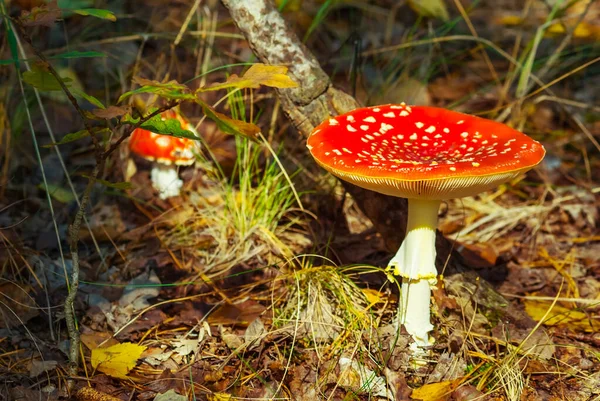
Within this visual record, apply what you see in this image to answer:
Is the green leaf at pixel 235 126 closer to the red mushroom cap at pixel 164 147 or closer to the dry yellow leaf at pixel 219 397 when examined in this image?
the dry yellow leaf at pixel 219 397

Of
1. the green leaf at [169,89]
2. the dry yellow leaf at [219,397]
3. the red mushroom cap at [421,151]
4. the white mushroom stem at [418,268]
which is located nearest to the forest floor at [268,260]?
the dry yellow leaf at [219,397]

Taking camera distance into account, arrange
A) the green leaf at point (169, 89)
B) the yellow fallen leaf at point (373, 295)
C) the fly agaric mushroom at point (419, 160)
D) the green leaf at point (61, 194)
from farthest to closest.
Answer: the green leaf at point (61, 194)
the yellow fallen leaf at point (373, 295)
the fly agaric mushroom at point (419, 160)
the green leaf at point (169, 89)

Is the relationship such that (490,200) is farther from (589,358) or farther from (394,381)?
(394,381)

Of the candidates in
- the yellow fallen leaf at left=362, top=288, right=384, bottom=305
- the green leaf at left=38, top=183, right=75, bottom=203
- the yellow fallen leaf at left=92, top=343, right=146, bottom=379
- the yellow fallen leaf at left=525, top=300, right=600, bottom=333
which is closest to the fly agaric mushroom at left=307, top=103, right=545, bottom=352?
the yellow fallen leaf at left=362, top=288, right=384, bottom=305

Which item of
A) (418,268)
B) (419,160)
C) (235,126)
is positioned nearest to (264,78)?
(235,126)

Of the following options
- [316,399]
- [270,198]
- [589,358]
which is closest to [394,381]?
[316,399]

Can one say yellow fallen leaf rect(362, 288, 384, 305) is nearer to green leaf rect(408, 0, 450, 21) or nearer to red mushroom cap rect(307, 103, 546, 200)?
red mushroom cap rect(307, 103, 546, 200)

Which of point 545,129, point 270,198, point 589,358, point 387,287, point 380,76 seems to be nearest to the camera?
point 589,358
